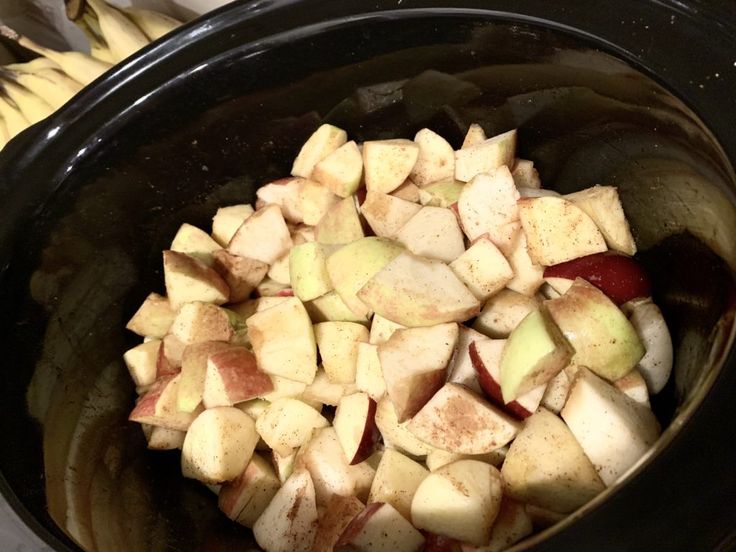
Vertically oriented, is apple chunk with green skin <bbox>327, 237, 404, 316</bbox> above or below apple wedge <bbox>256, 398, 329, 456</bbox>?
above

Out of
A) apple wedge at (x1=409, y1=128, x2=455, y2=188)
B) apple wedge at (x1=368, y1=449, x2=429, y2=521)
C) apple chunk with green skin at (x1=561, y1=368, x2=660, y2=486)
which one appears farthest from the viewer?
apple wedge at (x1=409, y1=128, x2=455, y2=188)

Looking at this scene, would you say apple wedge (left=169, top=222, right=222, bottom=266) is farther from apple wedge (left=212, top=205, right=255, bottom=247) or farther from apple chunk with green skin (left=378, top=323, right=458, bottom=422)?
apple chunk with green skin (left=378, top=323, right=458, bottom=422)

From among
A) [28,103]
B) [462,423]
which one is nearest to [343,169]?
[462,423]

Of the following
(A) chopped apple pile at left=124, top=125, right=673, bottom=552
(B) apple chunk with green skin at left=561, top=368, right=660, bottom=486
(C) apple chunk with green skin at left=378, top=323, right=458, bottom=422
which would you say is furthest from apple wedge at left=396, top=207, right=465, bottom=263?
(B) apple chunk with green skin at left=561, top=368, right=660, bottom=486

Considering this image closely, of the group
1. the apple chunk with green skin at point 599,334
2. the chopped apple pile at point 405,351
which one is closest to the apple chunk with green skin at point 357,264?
the chopped apple pile at point 405,351

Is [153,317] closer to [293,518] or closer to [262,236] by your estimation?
[262,236]

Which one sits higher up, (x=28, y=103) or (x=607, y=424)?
(x=28, y=103)
